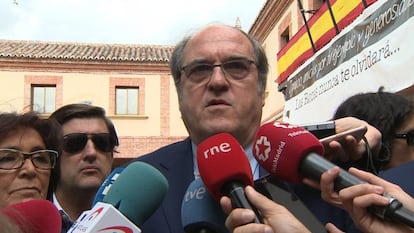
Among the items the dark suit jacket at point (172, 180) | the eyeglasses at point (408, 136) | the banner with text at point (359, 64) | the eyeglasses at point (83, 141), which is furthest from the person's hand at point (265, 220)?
the banner with text at point (359, 64)

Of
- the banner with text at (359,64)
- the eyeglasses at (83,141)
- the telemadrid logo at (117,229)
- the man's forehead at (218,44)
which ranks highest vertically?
the banner with text at (359,64)

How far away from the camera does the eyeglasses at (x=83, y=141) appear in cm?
300

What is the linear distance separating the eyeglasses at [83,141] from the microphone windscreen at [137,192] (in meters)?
1.40

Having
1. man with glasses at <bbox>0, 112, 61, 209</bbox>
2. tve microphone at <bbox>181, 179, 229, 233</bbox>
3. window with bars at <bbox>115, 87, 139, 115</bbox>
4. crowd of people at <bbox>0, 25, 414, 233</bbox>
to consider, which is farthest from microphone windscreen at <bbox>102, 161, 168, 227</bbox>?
window with bars at <bbox>115, 87, 139, 115</bbox>

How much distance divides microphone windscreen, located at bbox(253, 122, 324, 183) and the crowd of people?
0.10 meters

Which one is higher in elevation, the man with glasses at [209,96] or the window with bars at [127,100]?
the window with bars at [127,100]

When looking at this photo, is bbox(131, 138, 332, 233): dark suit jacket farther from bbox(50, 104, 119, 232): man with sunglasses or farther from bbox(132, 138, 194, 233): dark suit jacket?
bbox(50, 104, 119, 232): man with sunglasses

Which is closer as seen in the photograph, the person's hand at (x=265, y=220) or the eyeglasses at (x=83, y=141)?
the person's hand at (x=265, y=220)

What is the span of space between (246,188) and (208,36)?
91 centimetres

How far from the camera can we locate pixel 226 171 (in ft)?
4.56

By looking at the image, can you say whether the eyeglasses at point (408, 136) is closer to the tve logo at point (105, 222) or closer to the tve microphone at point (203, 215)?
the tve microphone at point (203, 215)

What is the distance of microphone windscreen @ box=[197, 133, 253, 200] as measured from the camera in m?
1.39

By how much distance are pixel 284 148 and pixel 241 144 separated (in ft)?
2.07

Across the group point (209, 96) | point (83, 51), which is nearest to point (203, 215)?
point (209, 96)
